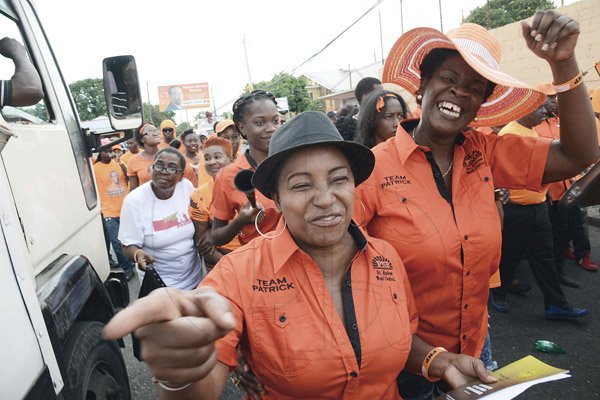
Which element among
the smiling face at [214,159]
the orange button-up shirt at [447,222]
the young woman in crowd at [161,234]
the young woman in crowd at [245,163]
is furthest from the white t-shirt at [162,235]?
the orange button-up shirt at [447,222]

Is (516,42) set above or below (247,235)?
above

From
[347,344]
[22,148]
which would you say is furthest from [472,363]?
[22,148]

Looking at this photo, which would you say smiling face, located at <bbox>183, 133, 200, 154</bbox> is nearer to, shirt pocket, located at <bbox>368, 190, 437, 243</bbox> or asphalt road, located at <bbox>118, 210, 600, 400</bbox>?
asphalt road, located at <bbox>118, 210, 600, 400</bbox>

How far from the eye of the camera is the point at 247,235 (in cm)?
284

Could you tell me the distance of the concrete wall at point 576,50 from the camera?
1021cm

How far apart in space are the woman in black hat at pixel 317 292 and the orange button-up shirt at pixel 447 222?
0.20 metres

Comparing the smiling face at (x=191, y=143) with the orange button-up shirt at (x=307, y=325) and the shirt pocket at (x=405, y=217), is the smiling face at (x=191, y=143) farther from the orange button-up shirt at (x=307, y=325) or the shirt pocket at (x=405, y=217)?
the orange button-up shirt at (x=307, y=325)

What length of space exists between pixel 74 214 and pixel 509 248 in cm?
381

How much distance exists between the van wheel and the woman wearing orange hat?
1.28 metres

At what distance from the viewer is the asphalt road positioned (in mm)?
3078

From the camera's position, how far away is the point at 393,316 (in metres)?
1.49

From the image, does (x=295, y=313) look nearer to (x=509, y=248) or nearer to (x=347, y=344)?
(x=347, y=344)

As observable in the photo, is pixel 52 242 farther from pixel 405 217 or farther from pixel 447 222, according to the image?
pixel 447 222

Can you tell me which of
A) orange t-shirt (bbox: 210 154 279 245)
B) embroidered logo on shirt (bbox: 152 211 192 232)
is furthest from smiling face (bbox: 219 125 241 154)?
orange t-shirt (bbox: 210 154 279 245)
